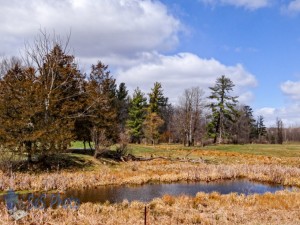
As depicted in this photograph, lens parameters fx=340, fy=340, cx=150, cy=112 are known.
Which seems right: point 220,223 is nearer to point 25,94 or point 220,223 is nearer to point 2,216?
point 2,216

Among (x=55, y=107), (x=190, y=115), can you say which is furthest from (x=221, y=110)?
(x=55, y=107)

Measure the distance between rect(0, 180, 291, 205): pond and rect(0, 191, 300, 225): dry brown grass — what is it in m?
2.78

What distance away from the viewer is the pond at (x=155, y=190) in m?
17.3

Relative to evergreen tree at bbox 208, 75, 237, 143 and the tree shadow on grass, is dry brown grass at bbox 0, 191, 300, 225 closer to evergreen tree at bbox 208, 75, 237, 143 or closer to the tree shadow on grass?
the tree shadow on grass

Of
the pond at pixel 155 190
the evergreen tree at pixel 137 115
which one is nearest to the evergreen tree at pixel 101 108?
the pond at pixel 155 190

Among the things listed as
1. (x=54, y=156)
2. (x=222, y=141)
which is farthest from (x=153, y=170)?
(x=222, y=141)

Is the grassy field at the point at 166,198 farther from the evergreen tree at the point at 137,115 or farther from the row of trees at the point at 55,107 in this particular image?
the evergreen tree at the point at 137,115

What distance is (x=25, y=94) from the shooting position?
77.4 feet

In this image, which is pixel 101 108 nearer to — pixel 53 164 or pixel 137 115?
pixel 53 164

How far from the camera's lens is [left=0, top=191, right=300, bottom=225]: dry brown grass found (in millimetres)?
11047

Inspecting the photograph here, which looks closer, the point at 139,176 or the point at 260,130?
the point at 139,176

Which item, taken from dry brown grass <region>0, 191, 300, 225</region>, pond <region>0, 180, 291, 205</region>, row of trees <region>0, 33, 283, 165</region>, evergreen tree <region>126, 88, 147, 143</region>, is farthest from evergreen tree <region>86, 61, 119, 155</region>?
evergreen tree <region>126, 88, 147, 143</region>

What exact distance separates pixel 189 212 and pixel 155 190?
691 cm

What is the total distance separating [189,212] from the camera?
12.9 metres
